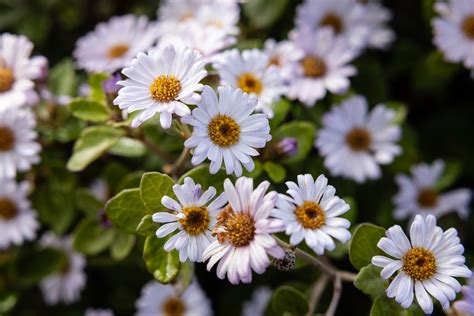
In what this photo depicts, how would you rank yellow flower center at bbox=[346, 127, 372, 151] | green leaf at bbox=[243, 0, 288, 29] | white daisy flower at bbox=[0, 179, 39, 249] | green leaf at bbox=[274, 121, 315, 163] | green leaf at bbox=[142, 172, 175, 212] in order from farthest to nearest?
green leaf at bbox=[243, 0, 288, 29]
yellow flower center at bbox=[346, 127, 372, 151]
white daisy flower at bbox=[0, 179, 39, 249]
green leaf at bbox=[274, 121, 315, 163]
green leaf at bbox=[142, 172, 175, 212]

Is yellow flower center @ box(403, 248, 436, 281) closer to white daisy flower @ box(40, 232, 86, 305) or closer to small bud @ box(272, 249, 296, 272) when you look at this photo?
small bud @ box(272, 249, 296, 272)

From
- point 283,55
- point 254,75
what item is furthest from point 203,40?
point 283,55

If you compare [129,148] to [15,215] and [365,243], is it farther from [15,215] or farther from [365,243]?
[365,243]

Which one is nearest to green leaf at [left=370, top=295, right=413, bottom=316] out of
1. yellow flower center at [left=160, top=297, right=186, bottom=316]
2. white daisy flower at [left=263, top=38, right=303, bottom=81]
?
white daisy flower at [left=263, top=38, right=303, bottom=81]

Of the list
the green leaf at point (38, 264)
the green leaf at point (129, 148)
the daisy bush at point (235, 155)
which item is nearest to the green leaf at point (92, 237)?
the daisy bush at point (235, 155)

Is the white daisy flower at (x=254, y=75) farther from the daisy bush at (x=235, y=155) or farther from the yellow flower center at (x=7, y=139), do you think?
the yellow flower center at (x=7, y=139)

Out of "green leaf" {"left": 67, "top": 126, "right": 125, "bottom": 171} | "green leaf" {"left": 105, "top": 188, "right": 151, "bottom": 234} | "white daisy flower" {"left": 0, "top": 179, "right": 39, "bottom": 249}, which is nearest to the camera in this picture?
"green leaf" {"left": 105, "top": 188, "right": 151, "bottom": 234}
